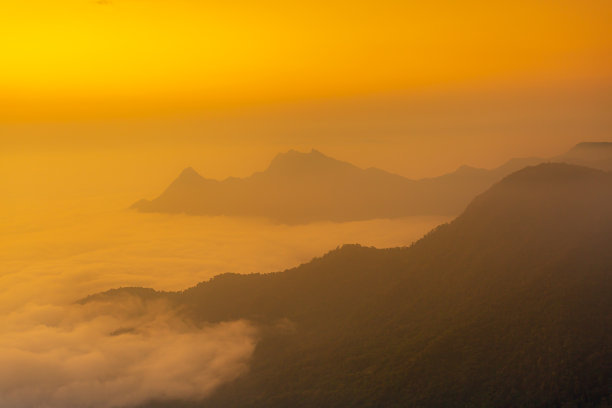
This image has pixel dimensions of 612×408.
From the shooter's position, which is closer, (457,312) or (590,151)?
(457,312)

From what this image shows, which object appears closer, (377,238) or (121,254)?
(377,238)

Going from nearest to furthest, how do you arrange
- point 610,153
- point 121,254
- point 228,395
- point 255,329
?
point 228,395 < point 255,329 < point 610,153 < point 121,254

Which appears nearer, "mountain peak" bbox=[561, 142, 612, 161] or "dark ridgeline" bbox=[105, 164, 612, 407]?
"dark ridgeline" bbox=[105, 164, 612, 407]

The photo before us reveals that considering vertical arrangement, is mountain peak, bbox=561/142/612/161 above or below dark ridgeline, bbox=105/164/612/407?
above

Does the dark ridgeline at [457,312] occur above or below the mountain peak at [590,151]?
below

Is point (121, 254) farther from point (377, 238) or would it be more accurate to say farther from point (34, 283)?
point (377, 238)

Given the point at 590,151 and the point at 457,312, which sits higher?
the point at 590,151

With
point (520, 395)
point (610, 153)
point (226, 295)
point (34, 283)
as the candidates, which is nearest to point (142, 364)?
point (226, 295)

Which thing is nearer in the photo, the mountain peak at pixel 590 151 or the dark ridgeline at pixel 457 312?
the dark ridgeline at pixel 457 312
